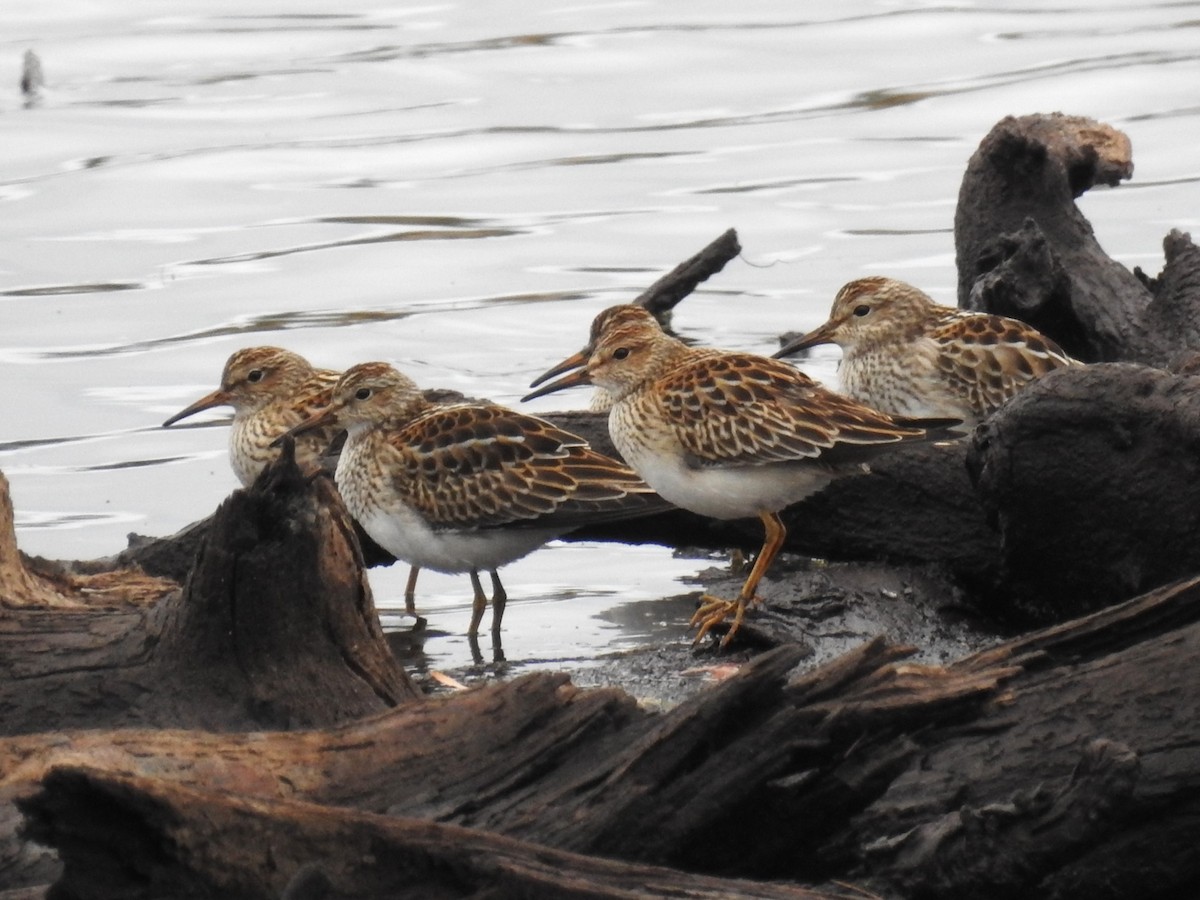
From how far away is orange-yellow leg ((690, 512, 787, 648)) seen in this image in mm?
8255

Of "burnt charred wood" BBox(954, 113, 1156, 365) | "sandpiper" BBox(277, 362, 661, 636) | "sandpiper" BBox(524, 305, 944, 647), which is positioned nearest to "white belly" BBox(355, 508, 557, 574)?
"sandpiper" BBox(277, 362, 661, 636)

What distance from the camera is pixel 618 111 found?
66.9 feet

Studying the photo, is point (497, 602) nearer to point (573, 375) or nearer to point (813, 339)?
point (573, 375)

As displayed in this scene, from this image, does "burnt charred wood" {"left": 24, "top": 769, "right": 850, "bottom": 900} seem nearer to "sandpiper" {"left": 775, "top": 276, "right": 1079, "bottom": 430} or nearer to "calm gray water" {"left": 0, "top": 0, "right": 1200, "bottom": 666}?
"calm gray water" {"left": 0, "top": 0, "right": 1200, "bottom": 666}

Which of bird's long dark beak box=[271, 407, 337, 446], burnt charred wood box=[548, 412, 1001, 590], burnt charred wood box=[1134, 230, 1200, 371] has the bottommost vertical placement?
burnt charred wood box=[548, 412, 1001, 590]

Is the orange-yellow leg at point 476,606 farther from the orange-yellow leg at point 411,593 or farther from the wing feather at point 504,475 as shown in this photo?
the orange-yellow leg at point 411,593

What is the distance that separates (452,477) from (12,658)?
334 centimetres

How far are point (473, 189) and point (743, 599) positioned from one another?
413 inches

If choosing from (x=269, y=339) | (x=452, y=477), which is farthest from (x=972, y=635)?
(x=269, y=339)

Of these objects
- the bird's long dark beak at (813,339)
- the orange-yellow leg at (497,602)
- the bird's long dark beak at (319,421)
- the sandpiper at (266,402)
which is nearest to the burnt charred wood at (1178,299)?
the bird's long dark beak at (813,339)

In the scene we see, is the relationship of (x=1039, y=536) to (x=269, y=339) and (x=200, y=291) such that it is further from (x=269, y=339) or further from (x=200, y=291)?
(x=200, y=291)

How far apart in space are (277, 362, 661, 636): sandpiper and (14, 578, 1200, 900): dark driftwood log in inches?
155

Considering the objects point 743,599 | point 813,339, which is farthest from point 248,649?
point 813,339

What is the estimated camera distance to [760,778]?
4.90m
